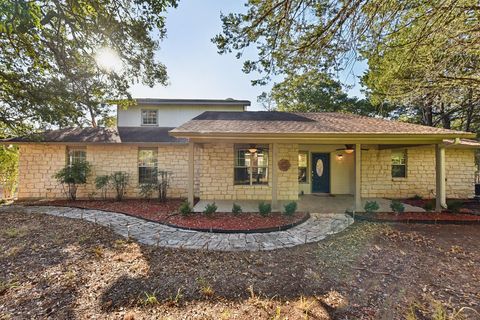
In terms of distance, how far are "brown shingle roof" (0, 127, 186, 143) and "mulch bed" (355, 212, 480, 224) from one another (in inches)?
309

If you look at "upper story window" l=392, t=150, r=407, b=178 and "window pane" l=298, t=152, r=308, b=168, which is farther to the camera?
"window pane" l=298, t=152, r=308, b=168

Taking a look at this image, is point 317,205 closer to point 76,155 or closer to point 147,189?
point 147,189

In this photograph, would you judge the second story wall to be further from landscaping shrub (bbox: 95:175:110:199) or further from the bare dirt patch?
the bare dirt patch

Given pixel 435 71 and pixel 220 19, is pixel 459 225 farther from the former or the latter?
pixel 220 19

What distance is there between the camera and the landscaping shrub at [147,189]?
8.82 m

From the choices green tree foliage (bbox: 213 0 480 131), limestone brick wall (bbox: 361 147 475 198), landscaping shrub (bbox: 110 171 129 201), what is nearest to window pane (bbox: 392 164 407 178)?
limestone brick wall (bbox: 361 147 475 198)

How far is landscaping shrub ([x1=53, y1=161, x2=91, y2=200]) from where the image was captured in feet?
27.8

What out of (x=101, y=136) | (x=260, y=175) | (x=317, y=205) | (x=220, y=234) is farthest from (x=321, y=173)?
(x=101, y=136)

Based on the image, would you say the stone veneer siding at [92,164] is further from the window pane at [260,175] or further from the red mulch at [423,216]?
the red mulch at [423,216]

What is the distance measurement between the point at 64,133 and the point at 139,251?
29.9 feet

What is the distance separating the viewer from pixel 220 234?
516cm

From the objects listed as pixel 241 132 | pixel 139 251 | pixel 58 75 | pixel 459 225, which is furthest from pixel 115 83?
pixel 459 225

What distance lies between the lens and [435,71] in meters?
6.02

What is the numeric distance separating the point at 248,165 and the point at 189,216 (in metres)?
3.20
